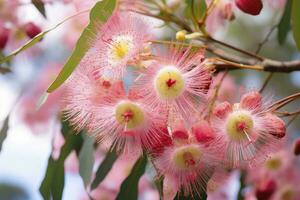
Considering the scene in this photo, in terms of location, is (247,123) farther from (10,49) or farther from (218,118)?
(10,49)

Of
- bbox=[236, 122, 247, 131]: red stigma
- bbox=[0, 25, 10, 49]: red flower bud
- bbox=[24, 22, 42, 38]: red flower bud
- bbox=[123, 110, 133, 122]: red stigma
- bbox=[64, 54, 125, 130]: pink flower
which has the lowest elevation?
bbox=[123, 110, 133, 122]: red stigma

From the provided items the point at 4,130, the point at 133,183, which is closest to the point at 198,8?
the point at 133,183

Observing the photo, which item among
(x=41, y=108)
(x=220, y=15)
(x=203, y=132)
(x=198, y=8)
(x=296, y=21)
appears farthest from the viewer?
(x=41, y=108)

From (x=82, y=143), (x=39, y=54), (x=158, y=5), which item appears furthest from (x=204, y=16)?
(x=39, y=54)

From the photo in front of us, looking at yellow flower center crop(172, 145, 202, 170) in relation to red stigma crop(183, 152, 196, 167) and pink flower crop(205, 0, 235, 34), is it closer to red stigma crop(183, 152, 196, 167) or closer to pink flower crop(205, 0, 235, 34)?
red stigma crop(183, 152, 196, 167)

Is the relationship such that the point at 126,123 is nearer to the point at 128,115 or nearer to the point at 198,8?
the point at 128,115

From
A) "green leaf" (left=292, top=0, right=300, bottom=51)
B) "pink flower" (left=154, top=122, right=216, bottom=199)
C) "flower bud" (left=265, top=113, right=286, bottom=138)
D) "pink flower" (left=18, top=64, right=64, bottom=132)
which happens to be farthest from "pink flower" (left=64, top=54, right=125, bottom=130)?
"pink flower" (left=18, top=64, right=64, bottom=132)
